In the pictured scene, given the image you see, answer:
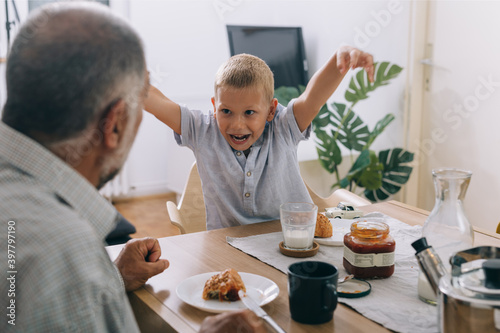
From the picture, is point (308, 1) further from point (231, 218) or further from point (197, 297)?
point (197, 297)

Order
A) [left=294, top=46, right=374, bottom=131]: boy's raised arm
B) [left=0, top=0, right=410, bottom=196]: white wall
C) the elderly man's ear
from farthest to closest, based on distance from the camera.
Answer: [left=0, top=0, right=410, bottom=196]: white wall
[left=294, top=46, right=374, bottom=131]: boy's raised arm
the elderly man's ear

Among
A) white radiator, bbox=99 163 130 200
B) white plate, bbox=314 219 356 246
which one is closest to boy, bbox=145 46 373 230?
white plate, bbox=314 219 356 246

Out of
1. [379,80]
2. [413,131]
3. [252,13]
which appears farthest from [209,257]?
[252,13]

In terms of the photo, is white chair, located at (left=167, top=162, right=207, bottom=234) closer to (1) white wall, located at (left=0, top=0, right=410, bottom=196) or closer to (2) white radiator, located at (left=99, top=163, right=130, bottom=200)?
(1) white wall, located at (left=0, top=0, right=410, bottom=196)

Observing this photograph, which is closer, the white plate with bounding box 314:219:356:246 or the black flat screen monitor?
the white plate with bounding box 314:219:356:246

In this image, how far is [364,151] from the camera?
3281mm

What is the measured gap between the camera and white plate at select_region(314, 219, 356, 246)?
4.26 feet

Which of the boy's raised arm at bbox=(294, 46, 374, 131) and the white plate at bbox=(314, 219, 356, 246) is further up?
the boy's raised arm at bbox=(294, 46, 374, 131)

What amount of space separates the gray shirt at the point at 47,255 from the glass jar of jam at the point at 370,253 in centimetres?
54

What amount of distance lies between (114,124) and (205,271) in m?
0.51

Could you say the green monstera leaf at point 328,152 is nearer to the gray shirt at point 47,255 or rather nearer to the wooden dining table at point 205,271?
the wooden dining table at point 205,271

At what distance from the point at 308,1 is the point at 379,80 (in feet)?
4.27

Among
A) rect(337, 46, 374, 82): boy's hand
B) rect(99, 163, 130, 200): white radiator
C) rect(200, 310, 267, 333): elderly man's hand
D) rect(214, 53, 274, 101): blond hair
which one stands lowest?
rect(99, 163, 130, 200): white radiator

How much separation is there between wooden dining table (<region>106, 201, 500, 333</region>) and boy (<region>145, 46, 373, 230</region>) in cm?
22
